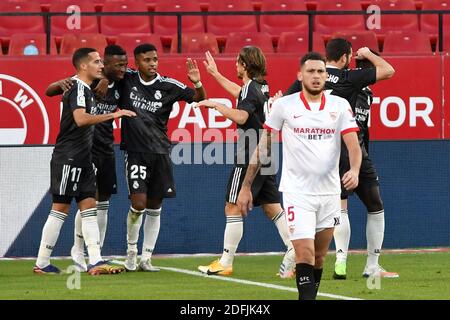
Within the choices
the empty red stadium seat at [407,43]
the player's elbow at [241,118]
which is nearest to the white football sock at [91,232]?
the player's elbow at [241,118]

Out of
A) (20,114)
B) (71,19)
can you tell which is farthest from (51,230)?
(71,19)

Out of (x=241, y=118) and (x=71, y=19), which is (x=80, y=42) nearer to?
(x=71, y=19)

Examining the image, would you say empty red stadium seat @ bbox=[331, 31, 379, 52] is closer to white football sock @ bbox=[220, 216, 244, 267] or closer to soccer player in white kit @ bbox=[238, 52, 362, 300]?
white football sock @ bbox=[220, 216, 244, 267]

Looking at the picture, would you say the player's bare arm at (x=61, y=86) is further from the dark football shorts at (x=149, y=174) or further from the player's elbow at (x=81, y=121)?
the dark football shorts at (x=149, y=174)

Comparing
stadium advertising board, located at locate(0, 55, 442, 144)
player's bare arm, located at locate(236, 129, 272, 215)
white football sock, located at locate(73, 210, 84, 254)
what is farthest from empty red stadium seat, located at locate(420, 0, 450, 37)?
player's bare arm, located at locate(236, 129, 272, 215)

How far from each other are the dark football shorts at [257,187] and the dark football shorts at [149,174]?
2.27ft

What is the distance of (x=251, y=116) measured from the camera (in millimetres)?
12219

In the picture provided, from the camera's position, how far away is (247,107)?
11969 mm

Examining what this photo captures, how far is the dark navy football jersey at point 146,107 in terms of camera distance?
1259 centimetres

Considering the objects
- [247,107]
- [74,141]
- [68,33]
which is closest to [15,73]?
[68,33]

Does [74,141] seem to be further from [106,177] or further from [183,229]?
[183,229]

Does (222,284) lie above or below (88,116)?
below

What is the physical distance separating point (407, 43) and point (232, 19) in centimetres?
272

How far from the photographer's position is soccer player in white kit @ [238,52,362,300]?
31.2 ft
